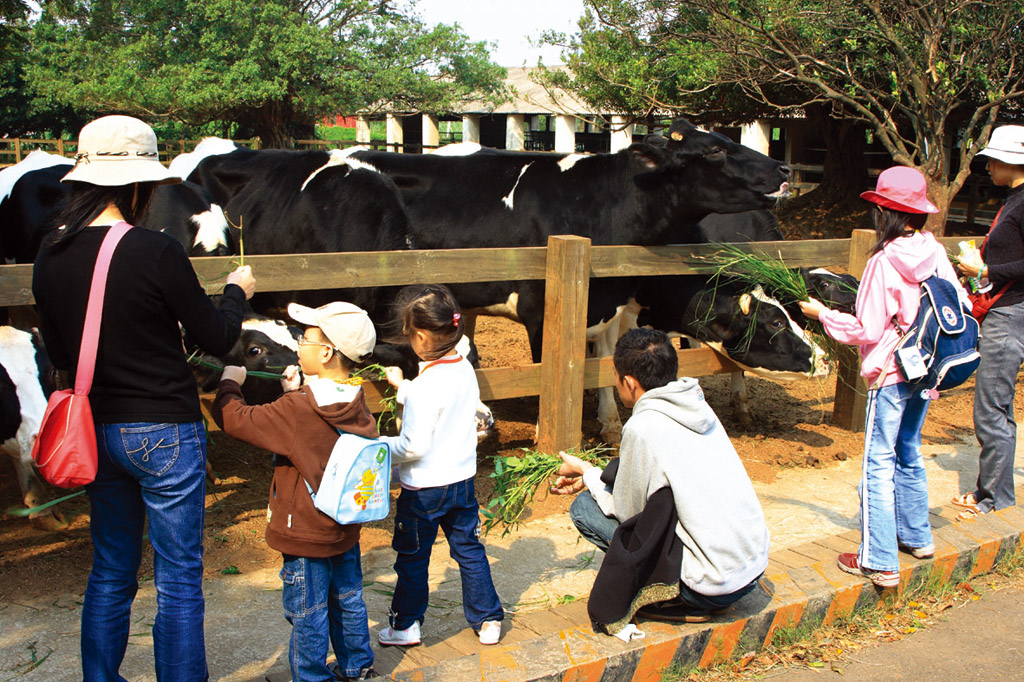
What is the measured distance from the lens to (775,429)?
6840mm

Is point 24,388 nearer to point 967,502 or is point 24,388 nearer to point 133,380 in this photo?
point 133,380

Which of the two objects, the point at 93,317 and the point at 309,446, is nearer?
the point at 93,317

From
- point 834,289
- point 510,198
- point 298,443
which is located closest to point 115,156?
point 298,443

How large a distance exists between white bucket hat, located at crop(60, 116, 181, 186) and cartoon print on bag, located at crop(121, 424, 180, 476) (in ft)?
2.25

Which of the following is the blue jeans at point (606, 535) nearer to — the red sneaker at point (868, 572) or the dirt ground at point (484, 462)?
the red sneaker at point (868, 572)

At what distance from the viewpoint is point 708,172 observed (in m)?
5.75

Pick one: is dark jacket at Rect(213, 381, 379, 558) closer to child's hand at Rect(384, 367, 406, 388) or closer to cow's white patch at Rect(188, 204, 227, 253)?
child's hand at Rect(384, 367, 406, 388)

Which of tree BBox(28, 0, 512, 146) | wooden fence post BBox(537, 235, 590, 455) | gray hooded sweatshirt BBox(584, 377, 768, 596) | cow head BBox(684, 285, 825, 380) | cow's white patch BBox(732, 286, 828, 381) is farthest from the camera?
tree BBox(28, 0, 512, 146)

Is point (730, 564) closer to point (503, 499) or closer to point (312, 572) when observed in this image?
point (503, 499)

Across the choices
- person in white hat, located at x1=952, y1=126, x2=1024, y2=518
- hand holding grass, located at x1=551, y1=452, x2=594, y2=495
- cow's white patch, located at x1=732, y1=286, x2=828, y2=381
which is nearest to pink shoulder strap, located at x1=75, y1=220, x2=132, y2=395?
hand holding grass, located at x1=551, y1=452, x2=594, y2=495

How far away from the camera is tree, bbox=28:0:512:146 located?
29859mm

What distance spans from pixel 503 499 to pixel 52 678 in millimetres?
1697

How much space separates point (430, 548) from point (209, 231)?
3159mm

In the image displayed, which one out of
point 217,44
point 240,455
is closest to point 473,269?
point 240,455
